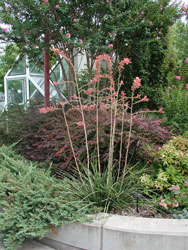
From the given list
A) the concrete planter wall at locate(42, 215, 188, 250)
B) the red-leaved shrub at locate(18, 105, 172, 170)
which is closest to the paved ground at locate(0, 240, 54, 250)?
the concrete planter wall at locate(42, 215, 188, 250)

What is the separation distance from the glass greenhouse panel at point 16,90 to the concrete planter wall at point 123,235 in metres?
9.64

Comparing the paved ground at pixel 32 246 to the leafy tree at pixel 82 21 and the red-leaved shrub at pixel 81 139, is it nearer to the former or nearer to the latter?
the red-leaved shrub at pixel 81 139

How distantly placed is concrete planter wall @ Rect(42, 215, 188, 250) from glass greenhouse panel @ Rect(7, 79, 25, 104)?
9642 millimetres

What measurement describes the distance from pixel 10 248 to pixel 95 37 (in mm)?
3693

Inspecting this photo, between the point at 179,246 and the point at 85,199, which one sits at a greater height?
the point at 85,199

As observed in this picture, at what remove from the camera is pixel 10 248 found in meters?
2.17

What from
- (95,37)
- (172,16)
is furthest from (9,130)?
(172,16)

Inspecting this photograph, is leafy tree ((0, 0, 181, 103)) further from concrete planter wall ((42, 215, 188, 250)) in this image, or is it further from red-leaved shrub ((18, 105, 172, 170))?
concrete planter wall ((42, 215, 188, 250))

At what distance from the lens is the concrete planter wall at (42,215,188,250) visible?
2143mm

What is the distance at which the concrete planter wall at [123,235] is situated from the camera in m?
2.14

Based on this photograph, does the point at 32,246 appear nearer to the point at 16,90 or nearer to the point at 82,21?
the point at 82,21

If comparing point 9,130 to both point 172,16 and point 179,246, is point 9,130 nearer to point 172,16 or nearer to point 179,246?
point 179,246

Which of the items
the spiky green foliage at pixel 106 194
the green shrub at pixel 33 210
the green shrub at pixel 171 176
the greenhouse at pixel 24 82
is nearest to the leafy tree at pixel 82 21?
the green shrub at pixel 171 176

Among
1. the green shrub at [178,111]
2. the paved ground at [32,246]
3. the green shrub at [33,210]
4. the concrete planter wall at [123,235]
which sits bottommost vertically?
the paved ground at [32,246]
